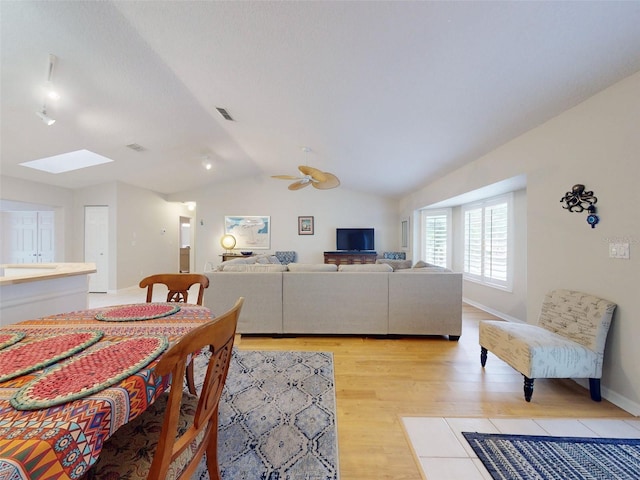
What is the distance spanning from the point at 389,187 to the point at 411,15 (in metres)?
4.64

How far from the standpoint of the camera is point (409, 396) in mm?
2029

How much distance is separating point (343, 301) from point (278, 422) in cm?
162

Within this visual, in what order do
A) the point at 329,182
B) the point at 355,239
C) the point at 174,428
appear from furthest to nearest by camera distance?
the point at 355,239
the point at 329,182
the point at 174,428

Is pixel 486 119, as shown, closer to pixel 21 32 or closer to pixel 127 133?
pixel 21 32

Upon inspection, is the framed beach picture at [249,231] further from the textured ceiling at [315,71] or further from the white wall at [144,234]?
the textured ceiling at [315,71]

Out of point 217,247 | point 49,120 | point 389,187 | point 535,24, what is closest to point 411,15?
point 535,24

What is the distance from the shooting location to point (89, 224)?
5.64 meters

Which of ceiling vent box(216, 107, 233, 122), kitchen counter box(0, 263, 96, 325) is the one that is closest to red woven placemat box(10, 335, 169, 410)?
kitchen counter box(0, 263, 96, 325)

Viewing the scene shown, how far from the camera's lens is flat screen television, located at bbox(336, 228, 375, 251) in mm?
7086

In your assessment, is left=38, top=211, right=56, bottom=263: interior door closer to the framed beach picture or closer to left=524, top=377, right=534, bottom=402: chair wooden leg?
the framed beach picture

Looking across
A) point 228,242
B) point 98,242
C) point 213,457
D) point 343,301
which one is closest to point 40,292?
point 213,457

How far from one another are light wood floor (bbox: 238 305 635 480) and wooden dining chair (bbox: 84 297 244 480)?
0.91 meters

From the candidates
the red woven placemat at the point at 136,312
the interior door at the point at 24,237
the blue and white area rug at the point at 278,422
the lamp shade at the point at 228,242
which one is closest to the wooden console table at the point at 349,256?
the lamp shade at the point at 228,242

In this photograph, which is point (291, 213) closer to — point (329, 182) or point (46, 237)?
point (329, 182)
